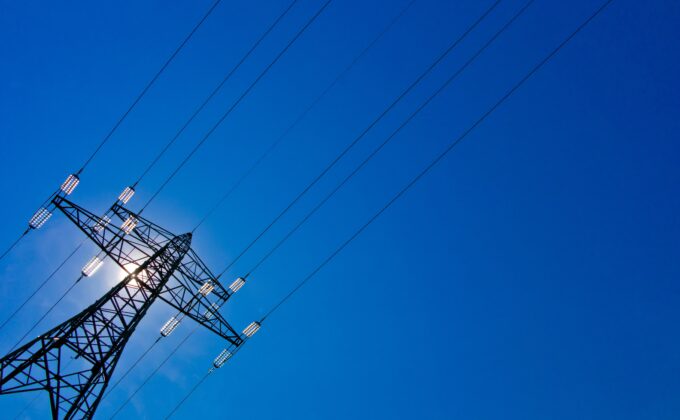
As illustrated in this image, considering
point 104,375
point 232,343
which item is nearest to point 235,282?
point 232,343

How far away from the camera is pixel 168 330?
14.1 metres

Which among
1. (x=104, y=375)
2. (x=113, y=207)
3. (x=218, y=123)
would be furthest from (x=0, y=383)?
(x=218, y=123)

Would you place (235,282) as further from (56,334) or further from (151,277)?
(56,334)

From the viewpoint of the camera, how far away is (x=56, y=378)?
28.7 ft

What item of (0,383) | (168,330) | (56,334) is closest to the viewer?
(0,383)

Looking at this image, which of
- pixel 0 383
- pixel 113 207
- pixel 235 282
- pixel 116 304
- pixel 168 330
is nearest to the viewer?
pixel 0 383

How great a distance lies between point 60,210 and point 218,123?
5859 millimetres

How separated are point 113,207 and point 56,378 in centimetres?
605

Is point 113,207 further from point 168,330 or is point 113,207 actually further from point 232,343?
point 232,343

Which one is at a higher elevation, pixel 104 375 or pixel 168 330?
pixel 168 330

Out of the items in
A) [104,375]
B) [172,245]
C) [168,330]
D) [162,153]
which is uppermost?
[162,153]

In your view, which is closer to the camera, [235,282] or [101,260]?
[101,260]

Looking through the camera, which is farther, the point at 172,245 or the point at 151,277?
the point at 172,245

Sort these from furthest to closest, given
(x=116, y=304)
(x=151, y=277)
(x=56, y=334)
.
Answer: (x=151, y=277) → (x=116, y=304) → (x=56, y=334)
